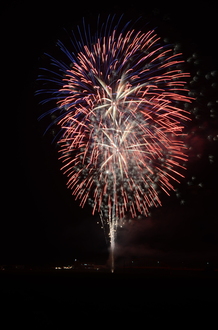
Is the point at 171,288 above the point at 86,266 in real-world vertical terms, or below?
below

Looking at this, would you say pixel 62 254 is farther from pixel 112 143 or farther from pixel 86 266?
pixel 112 143

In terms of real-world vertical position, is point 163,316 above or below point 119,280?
below

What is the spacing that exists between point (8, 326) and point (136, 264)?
100ft

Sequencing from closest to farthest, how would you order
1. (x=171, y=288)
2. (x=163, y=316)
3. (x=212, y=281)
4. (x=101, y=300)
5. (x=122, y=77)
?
(x=163, y=316), (x=101, y=300), (x=171, y=288), (x=212, y=281), (x=122, y=77)

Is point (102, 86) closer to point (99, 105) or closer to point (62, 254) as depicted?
point (99, 105)

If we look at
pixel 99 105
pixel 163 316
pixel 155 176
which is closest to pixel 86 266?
pixel 155 176

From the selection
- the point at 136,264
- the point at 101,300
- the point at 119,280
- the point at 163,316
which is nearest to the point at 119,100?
the point at 119,280

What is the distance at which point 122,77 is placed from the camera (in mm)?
18797

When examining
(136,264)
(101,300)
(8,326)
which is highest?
(136,264)

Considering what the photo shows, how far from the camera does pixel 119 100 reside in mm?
19500

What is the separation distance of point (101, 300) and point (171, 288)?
3108 mm

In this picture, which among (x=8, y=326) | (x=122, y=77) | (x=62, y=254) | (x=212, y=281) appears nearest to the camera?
(x=8, y=326)

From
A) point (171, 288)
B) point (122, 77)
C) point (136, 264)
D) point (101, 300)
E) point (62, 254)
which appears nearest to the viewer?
point (101, 300)

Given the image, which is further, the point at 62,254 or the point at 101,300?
the point at 62,254
